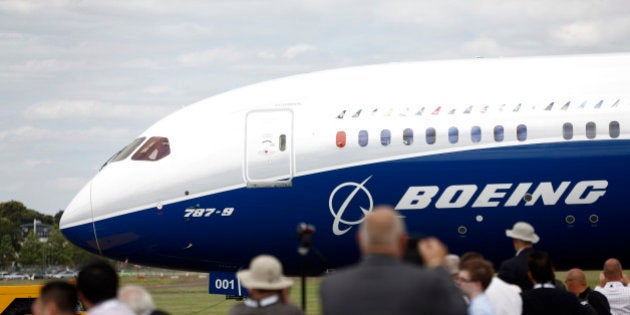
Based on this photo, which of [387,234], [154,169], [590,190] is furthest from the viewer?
[154,169]

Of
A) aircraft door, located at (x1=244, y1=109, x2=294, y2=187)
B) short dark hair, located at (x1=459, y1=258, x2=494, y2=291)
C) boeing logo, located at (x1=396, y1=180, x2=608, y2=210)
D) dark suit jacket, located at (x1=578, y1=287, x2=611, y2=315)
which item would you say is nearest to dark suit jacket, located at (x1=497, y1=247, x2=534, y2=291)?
dark suit jacket, located at (x1=578, y1=287, x2=611, y2=315)

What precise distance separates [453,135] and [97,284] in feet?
40.7

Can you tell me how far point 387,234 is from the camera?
25.1 feet

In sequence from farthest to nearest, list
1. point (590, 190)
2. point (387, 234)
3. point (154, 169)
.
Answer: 1. point (154, 169)
2. point (590, 190)
3. point (387, 234)

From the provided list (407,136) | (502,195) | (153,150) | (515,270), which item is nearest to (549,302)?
(515,270)

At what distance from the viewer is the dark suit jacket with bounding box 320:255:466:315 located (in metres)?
7.46

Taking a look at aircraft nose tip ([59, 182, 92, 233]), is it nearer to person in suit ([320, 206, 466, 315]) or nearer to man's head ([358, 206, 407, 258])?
person in suit ([320, 206, 466, 315])

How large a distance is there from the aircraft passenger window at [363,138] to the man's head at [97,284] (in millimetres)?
12056

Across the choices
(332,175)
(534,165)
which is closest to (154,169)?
(332,175)

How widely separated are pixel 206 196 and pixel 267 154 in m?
1.27

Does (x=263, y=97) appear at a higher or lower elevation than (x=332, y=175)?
higher

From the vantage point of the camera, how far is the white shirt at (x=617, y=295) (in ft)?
53.2

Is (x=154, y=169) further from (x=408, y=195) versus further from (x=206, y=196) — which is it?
(x=408, y=195)

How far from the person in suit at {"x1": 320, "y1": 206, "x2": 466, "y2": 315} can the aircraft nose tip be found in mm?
14677
